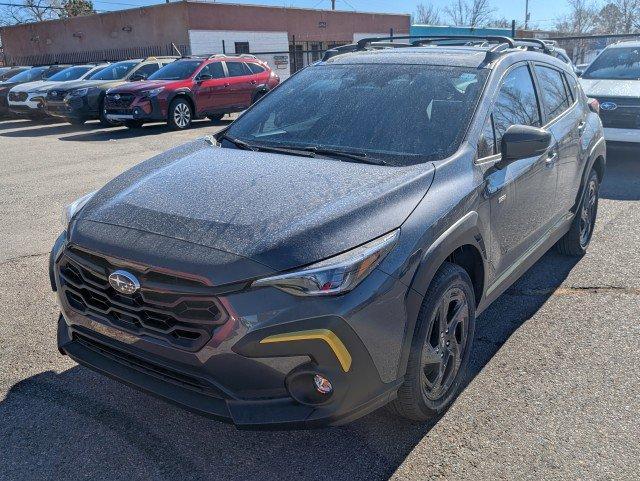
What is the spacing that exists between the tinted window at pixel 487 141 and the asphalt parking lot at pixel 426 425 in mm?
1260

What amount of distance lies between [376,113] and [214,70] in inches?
509

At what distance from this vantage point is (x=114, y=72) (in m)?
16.8

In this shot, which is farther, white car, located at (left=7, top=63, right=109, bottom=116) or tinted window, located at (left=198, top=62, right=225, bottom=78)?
white car, located at (left=7, top=63, right=109, bottom=116)

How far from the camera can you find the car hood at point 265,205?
2.49 m

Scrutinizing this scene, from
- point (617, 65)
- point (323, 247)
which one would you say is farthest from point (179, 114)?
point (323, 247)

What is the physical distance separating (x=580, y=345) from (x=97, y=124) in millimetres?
16216

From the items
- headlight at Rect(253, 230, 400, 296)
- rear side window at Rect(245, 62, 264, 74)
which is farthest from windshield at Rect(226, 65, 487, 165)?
rear side window at Rect(245, 62, 264, 74)

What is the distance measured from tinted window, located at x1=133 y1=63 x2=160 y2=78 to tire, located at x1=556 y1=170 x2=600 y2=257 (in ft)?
46.8

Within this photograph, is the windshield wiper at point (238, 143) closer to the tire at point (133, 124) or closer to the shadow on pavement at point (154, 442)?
the shadow on pavement at point (154, 442)

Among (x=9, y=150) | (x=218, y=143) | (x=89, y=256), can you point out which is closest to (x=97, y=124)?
(x=9, y=150)

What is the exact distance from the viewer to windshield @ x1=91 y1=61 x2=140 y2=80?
16.7 meters

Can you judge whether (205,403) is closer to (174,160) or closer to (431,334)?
(431,334)

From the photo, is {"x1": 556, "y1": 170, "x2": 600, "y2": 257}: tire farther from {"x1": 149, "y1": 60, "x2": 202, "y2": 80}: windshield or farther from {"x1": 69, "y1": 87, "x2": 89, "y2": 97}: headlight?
{"x1": 69, "y1": 87, "x2": 89, "y2": 97}: headlight

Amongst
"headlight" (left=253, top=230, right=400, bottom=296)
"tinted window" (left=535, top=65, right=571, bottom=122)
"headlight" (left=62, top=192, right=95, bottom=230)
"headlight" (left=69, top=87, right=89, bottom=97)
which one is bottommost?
"headlight" (left=69, top=87, right=89, bottom=97)
